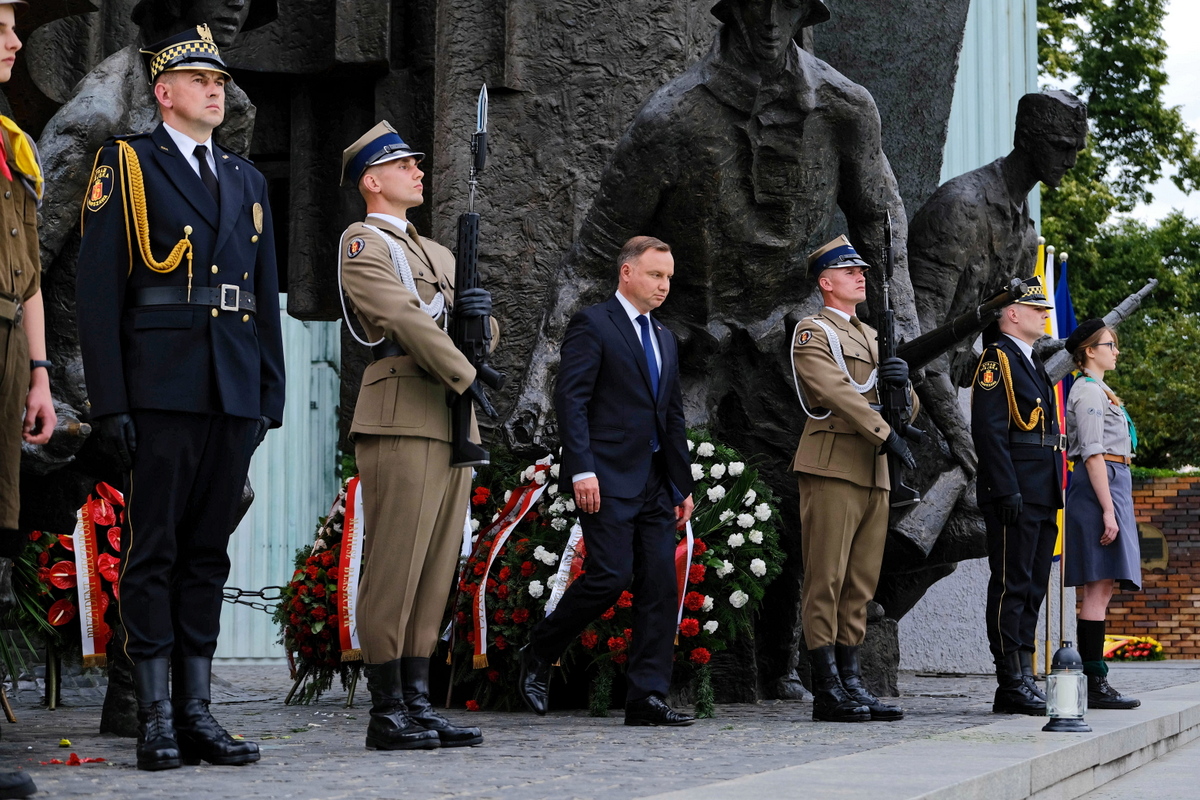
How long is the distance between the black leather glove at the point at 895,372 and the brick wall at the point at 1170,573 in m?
15.9

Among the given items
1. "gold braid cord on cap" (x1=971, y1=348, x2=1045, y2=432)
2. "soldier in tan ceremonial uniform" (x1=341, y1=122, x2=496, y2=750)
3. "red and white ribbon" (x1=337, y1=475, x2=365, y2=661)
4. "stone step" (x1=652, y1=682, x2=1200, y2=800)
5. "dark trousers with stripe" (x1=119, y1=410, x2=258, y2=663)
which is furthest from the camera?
"red and white ribbon" (x1=337, y1=475, x2=365, y2=661)

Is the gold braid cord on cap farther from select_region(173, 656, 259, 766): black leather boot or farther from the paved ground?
select_region(173, 656, 259, 766): black leather boot

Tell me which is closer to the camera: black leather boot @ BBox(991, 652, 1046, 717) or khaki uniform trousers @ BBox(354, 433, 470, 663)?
khaki uniform trousers @ BBox(354, 433, 470, 663)

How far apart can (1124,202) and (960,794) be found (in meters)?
27.7

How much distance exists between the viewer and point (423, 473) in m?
5.57

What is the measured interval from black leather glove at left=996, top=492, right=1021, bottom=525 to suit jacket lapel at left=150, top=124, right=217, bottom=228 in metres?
4.10

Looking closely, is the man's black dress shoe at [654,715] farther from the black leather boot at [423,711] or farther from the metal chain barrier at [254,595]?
the metal chain barrier at [254,595]

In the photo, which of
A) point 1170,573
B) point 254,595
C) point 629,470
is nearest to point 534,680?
point 629,470

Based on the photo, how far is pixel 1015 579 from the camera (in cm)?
760

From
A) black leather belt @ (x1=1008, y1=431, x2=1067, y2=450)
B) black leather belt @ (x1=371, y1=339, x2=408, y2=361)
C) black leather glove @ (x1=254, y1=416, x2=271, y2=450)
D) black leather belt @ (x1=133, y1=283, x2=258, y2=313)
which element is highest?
black leather belt @ (x1=133, y1=283, x2=258, y2=313)

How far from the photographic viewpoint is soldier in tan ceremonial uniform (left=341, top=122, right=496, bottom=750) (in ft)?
18.0

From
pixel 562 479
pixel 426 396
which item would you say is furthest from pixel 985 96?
pixel 426 396

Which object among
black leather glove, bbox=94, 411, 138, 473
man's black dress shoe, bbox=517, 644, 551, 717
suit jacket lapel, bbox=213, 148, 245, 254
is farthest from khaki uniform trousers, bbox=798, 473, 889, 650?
black leather glove, bbox=94, 411, 138, 473

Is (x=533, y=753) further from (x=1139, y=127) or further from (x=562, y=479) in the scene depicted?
(x=1139, y=127)
